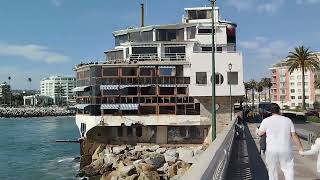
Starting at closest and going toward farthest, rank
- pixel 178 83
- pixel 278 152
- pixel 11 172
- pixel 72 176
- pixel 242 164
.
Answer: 1. pixel 278 152
2. pixel 242 164
3. pixel 72 176
4. pixel 11 172
5. pixel 178 83

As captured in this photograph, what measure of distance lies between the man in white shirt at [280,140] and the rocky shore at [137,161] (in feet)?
71.5

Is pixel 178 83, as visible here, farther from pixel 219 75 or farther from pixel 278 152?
pixel 278 152

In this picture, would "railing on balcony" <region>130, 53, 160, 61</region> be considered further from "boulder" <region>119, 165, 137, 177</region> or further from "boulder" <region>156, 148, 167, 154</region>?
"boulder" <region>119, 165, 137, 177</region>

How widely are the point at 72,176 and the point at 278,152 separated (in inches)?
1488

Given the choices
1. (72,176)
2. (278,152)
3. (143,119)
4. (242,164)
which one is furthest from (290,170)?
(143,119)

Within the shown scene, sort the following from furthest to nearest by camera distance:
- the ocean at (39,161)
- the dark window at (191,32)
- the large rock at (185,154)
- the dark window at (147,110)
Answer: the dark window at (191,32)
the dark window at (147,110)
the ocean at (39,161)
the large rock at (185,154)

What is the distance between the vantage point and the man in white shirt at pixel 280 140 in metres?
9.37

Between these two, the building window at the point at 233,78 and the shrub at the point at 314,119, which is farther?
the shrub at the point at 314,119

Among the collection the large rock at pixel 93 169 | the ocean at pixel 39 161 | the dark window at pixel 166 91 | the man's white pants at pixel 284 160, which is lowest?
the ocean at pixel 39 161

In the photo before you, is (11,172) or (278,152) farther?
(11,172)

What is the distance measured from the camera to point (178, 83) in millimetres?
54031

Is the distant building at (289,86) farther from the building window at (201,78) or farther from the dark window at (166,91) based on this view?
the dark window at (166,91)

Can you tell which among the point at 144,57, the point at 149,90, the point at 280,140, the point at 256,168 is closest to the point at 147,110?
the point at 149,90

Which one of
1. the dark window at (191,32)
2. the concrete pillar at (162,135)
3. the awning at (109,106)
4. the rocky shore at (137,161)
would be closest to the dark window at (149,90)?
the awning at (109,106)
